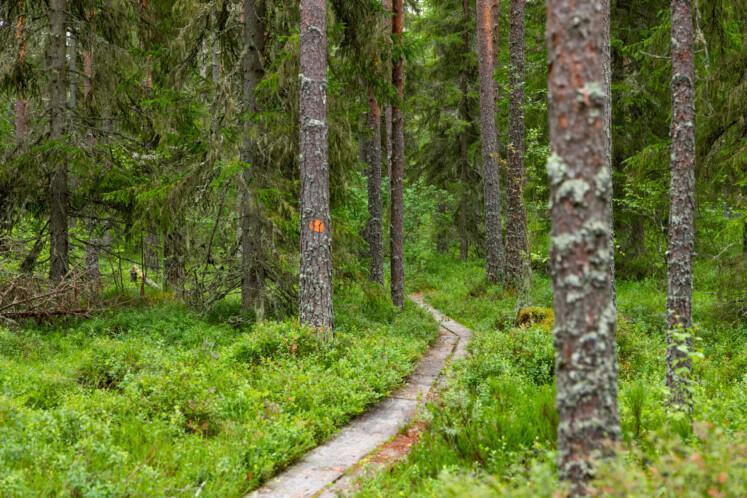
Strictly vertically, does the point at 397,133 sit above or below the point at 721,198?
above

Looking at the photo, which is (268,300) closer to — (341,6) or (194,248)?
(194,248)

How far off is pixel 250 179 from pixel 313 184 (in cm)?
293

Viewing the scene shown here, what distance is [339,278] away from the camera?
13.0 metres

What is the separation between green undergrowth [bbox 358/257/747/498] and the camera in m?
3.38

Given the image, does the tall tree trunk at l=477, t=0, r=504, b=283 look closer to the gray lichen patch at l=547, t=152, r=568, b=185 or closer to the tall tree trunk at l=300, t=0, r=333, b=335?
the tall tree trunk at l=300, t=0, r=333, b=335

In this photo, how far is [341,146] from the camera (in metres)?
13.0

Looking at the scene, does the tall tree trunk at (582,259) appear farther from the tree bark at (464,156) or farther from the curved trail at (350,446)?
the tree bark at (464,156)

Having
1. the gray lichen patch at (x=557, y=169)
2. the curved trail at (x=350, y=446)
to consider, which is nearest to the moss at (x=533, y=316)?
the curved trail at (x=350, y=446)

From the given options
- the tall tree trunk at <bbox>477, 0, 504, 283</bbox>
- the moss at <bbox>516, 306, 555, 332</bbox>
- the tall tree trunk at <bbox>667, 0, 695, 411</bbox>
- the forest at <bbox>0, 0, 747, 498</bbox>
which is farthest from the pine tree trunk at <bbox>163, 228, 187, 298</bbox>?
the tall tree trunk at <bbox>477, 0, 504, 283</bbox>

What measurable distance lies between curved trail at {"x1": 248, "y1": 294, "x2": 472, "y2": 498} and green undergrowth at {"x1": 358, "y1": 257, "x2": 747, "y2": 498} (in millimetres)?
582

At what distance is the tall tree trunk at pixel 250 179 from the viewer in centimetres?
1232

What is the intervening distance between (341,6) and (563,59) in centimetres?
1024

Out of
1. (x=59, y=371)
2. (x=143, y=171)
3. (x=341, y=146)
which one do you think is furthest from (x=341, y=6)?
(x=59, y=371)

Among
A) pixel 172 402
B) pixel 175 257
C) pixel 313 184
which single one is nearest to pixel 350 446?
pixel 172 402
